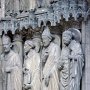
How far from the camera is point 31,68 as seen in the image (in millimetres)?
8109

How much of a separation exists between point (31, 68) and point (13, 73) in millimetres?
325

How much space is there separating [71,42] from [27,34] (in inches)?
40.3

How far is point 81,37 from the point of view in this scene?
7.60m

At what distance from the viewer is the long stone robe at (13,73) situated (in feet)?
27.0

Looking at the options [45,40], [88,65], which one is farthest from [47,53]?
[88,65]

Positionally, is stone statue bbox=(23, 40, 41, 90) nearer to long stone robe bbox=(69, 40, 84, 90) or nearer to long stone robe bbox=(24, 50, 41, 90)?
long stone robe bbox=(24, 50, 41, 90)

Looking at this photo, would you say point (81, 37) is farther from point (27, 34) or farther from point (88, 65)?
point (27, 34)

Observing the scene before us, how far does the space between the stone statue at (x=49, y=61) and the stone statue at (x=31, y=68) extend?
0.17m

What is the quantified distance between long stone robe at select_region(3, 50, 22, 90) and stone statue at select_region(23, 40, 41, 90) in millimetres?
128

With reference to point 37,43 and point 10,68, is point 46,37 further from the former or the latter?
point 10,68

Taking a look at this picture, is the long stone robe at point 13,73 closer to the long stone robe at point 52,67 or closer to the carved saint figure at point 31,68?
the carved saint figure at point 31,68

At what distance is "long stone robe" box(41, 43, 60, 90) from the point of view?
25.4 feet

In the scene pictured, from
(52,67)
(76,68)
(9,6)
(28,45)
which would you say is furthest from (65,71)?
(9,6)

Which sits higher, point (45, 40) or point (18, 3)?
point (18, 3)
